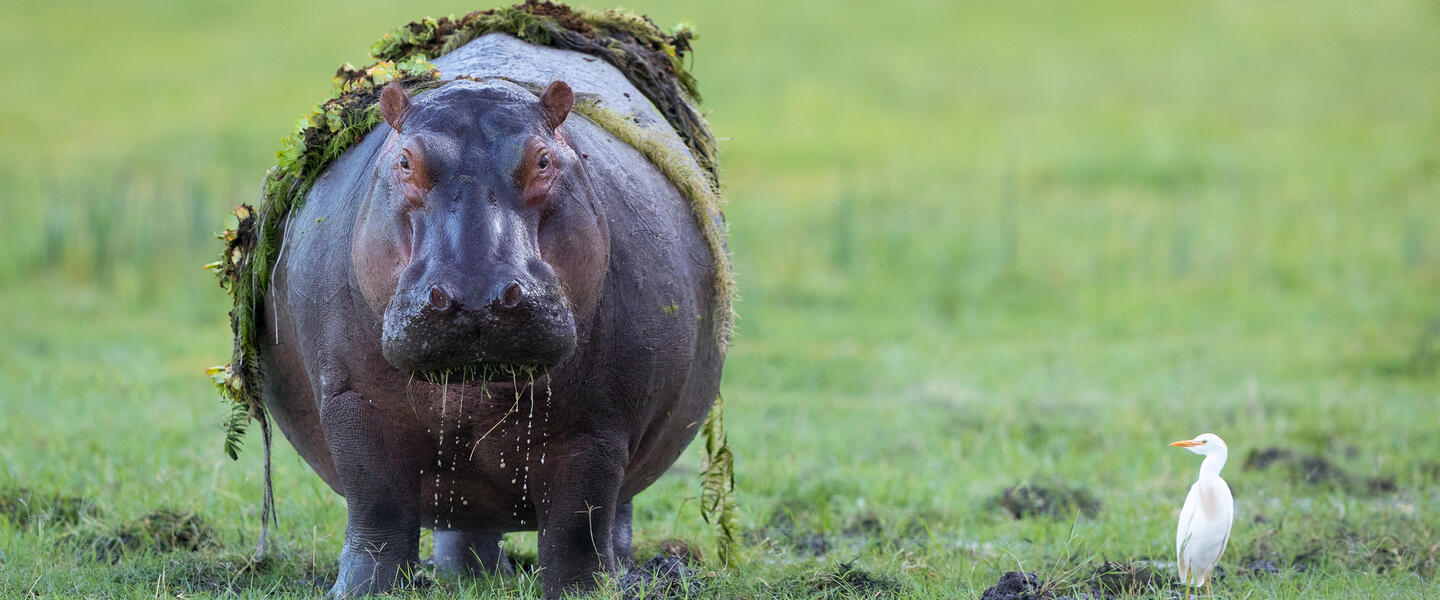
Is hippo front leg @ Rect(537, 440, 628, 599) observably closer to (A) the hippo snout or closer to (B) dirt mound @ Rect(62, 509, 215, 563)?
(A) the hippo snout

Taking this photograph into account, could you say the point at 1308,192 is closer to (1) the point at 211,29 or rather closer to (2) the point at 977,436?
(2) the point at 977,436

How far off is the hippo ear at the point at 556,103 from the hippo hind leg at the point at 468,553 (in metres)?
1.92

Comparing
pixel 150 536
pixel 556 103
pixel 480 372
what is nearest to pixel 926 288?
pixel 150 536

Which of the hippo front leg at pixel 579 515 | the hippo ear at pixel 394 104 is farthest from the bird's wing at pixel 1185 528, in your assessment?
the hippo ear at pixel 394 104

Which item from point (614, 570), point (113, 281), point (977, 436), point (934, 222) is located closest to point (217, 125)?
point (113, 281)

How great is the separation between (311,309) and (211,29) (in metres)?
26.3

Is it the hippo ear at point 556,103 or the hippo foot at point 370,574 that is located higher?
the hippo ear at point 556,103

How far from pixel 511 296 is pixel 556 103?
808 mm

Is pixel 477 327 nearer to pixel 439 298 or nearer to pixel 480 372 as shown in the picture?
pixel 439 298

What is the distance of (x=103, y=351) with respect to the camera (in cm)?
1249

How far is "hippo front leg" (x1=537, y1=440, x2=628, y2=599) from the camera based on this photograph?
490 cm

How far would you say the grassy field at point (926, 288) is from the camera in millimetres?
6609

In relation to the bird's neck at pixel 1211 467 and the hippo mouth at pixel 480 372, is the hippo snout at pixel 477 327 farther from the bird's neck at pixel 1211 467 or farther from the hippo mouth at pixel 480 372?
the bird's neck at pixel 1211 467

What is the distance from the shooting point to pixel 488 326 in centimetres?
409
